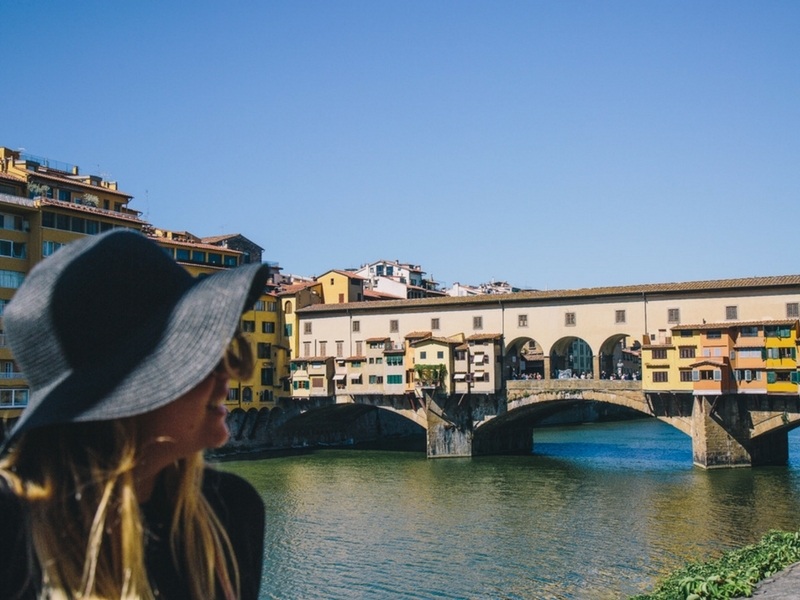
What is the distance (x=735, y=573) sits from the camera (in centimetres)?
1013

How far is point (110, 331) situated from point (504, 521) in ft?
69.7

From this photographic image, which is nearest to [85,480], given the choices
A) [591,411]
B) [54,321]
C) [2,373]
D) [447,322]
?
[54,321]

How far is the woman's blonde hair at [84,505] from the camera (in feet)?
3.51

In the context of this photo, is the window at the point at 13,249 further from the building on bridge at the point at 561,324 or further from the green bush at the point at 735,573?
the green bush at the point at 735,573

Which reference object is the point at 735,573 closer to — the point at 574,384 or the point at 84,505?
the point at 84,505

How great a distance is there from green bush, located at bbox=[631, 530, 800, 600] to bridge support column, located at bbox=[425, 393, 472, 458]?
22972 mm

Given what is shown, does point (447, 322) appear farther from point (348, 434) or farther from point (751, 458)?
point (751, 458)

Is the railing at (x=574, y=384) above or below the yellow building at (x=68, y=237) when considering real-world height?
below

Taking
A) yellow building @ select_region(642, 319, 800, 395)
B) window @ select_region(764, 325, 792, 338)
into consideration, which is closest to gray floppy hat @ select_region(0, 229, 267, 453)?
yellow building @ select_region(642, 319, 800, 395)

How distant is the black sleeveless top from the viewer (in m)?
1.09

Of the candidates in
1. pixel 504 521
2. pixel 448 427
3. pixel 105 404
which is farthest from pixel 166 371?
pixel 448 427

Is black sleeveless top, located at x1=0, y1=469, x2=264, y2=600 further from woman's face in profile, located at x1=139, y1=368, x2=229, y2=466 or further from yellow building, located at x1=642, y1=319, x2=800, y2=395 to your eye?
yellow building, located at x1=642, y1=319, x2=800, y2=395

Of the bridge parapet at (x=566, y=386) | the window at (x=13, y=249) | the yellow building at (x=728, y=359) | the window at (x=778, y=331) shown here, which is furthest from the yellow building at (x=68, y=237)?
the window at (x=778, y=331)

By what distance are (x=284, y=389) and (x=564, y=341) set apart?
45.8 ft
